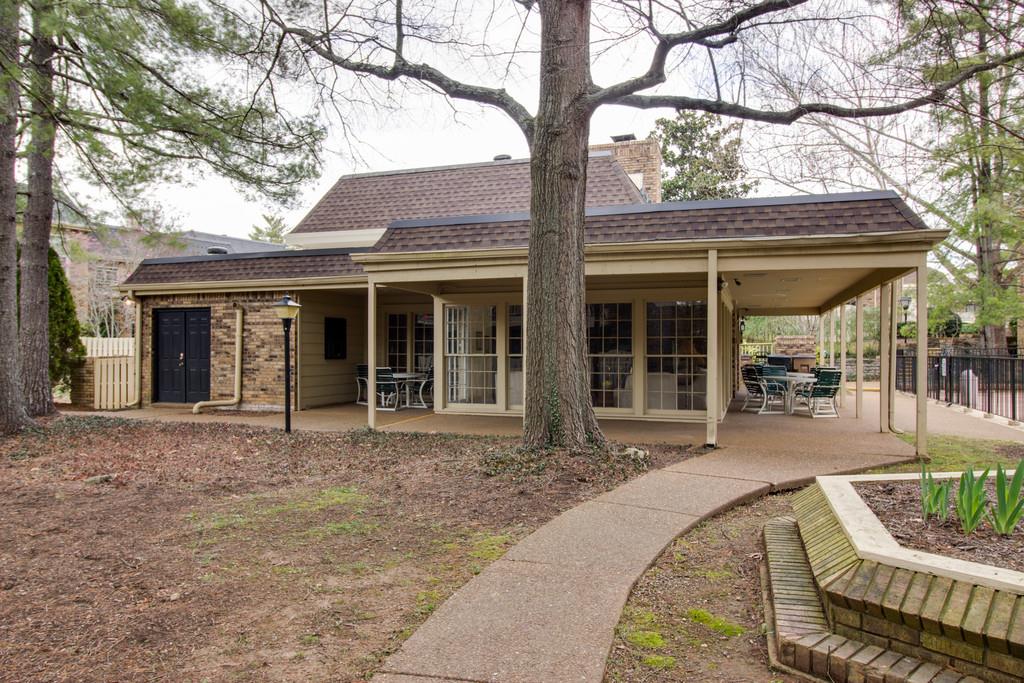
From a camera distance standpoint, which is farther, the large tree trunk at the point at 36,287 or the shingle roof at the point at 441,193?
the shingle roof at the point at 441,193

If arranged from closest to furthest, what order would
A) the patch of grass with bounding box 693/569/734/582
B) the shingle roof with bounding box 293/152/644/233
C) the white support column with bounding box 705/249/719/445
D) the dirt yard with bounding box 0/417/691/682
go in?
the dirt yard with bounding box 0/417/691/682 < the patch of grass with bounding box 693/569/734/582 < the white support column with bounding box 705/249/719/445 < the shingle roof with bounding box 293/152/644/233

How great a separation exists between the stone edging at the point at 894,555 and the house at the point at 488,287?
4.30 metres

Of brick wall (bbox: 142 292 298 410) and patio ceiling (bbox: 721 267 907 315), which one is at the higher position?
patio ceiling (bbox: 721 267 907 315)

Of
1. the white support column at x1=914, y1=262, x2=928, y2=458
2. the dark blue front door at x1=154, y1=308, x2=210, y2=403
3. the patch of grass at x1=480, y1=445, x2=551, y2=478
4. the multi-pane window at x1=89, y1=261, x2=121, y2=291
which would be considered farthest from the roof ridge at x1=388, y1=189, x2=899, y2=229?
the multi-pane window at x1=89, y1=261, x2=121, y2=291

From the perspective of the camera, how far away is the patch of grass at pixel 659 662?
9.32 feet

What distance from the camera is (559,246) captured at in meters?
7.00

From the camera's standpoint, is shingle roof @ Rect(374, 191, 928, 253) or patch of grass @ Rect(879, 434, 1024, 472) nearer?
patch of grass @ Rect(879, 434, 1024, 472)

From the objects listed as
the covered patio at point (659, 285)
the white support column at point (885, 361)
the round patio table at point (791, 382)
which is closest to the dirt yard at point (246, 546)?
the covered patio at point (659, 285)

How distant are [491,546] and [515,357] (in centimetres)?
732

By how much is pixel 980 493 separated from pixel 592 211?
6377mm

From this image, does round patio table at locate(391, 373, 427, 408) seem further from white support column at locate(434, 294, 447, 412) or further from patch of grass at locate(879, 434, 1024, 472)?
patch of grass at locate(879, 434, 1024, 472)

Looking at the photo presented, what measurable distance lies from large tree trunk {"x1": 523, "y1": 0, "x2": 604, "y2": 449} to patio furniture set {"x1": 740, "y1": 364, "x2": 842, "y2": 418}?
5.68m

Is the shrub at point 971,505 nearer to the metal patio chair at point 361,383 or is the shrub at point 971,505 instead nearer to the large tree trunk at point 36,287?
the metal patio chair at point 361,383

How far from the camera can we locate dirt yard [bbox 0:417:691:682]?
2.97m
